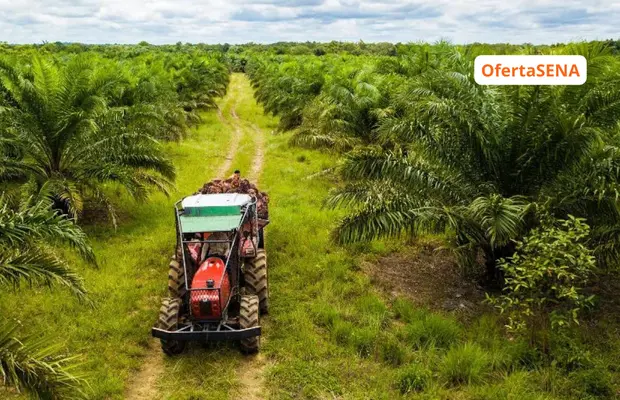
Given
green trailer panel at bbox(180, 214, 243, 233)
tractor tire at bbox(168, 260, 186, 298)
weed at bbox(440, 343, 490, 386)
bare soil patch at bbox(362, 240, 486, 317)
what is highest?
green trailer panel at bbox(180, 214, 243, 233)


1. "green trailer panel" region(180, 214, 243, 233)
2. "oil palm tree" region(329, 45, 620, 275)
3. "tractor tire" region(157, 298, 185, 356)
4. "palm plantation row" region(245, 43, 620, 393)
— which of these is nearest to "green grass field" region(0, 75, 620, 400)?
"tractor tire" region(157, 298, 185, 356)

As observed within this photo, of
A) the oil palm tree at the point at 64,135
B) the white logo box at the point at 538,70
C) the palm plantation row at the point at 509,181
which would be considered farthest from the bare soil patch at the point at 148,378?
the white logo box at the point at 538,70

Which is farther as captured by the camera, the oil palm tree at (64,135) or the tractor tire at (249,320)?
the oil palm tree at (64,135)

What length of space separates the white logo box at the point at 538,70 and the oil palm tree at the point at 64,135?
23.6 ft

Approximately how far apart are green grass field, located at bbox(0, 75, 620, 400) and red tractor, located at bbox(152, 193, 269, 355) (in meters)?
0.42

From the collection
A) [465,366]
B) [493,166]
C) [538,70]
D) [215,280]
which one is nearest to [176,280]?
[215,280]

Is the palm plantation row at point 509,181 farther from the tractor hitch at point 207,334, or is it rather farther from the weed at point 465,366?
the tractor hitch at point 207,334

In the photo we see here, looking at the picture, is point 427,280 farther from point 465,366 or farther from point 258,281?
point 258,281

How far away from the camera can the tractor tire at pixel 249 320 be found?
629cm

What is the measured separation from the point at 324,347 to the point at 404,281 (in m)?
2.59

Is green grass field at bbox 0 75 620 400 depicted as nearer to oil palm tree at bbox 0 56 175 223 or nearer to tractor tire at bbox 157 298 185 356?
tractor tire at bbox 157 298 185 356

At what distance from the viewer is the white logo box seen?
742cm

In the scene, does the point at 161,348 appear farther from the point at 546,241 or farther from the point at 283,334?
the point at 546,241

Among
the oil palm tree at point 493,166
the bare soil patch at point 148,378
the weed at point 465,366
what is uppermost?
the oil palm tree at point 493,166
